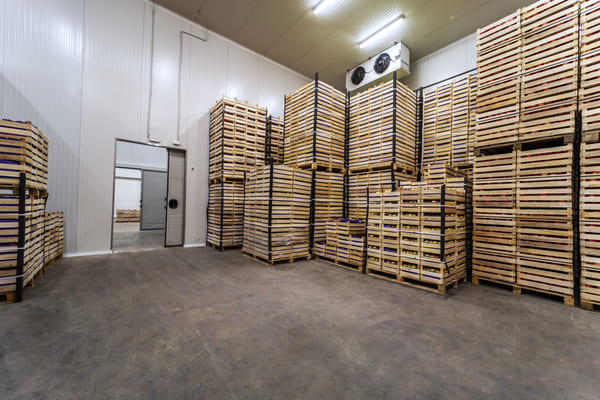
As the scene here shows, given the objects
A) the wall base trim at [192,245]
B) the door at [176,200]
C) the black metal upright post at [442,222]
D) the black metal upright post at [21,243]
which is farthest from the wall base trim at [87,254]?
the black metal upright post at [442,222]

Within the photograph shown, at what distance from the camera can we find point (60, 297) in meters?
4.23

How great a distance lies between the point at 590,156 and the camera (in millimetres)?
4512

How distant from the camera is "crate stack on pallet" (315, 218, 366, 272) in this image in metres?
6.54

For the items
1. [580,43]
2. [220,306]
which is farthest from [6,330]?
[580,43]

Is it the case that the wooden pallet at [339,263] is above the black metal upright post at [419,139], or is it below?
below

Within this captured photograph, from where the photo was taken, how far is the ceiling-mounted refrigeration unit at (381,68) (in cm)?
1028

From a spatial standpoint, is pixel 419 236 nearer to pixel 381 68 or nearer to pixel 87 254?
pixel 381 68

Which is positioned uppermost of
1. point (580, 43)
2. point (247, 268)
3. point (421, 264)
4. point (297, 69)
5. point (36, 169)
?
point (297, 69)

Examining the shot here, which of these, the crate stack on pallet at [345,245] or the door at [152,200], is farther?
the door at [152,200]

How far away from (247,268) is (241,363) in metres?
4.04

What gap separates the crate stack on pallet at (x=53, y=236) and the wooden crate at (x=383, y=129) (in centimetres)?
883

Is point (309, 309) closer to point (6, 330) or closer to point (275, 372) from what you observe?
point (275, 372)

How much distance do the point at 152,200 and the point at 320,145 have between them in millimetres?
12603

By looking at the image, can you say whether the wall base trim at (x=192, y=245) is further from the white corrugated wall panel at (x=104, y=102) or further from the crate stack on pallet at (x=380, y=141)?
the crate stack on pallet at (x=380, y=141)
